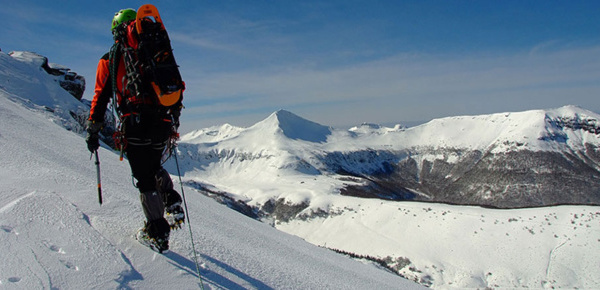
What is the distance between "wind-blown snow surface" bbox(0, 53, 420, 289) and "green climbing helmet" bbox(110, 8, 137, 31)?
2.79 m

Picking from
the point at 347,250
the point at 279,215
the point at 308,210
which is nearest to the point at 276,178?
the point at 279,215

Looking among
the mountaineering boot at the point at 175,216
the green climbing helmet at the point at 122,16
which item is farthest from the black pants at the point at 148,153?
the green climbing helmet at the point at 122,16

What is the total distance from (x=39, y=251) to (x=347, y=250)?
5541 cm

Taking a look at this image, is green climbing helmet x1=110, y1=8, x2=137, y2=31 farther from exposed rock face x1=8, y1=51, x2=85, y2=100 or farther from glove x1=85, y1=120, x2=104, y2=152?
exposed rock face x1=8, y1=51, x2=85, y2=100

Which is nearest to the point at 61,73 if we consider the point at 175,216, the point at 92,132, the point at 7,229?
the point at 92,132

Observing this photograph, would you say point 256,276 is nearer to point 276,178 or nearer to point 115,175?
point 115,175

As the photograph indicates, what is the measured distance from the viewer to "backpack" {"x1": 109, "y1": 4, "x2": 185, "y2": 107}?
489 centimetres

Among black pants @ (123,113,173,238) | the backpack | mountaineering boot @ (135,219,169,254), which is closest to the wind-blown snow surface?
mountaineering boot @ (135,219,169,254)

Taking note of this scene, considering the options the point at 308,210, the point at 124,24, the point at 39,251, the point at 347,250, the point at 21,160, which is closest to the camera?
the point at 39,251

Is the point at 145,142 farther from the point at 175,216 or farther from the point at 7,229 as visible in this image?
the point at 7,229

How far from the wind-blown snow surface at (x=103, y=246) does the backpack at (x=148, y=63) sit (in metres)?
1.85

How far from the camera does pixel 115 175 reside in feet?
29.4

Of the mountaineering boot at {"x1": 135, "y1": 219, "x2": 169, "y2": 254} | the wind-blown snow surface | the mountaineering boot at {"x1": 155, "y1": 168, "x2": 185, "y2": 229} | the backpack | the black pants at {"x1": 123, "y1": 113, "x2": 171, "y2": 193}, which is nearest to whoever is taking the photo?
the wind-blown snow surface

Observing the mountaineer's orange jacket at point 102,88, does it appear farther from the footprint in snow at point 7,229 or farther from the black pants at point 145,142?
the footprint in snow at point 7,229
